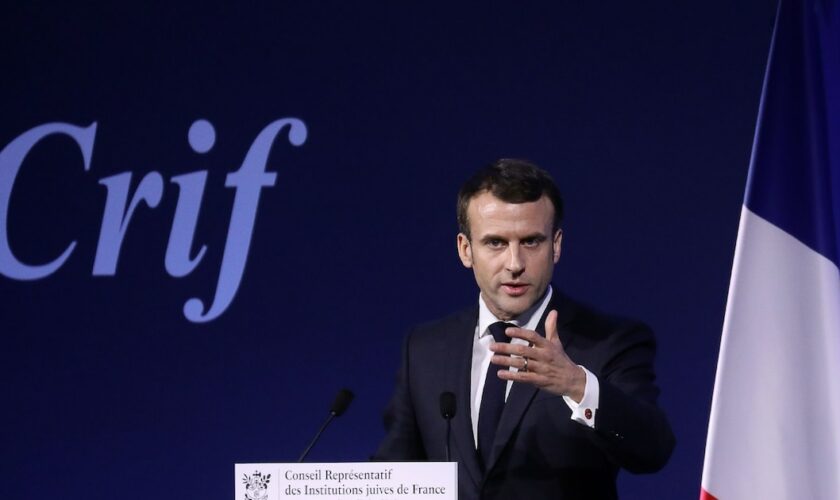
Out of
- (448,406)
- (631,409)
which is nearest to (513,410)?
(448,406)

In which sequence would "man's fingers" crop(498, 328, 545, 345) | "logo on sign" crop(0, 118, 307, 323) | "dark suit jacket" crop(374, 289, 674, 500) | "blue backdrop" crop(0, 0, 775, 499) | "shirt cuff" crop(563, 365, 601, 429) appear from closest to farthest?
1. "man's fingers" crop(498, 328, 545, 345)
2. "shirt cuff" crop(563, 365, 601, 429)
3. "dark suit jacket" crop(374, 289, 674, 500)
4. "blue backdrop" crop(0, 0, 775, 499)
5. "logo on sign" crop(0, 118, 307, 323)

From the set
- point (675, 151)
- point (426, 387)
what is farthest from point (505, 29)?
point (426, 387)

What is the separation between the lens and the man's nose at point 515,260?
2.70 m

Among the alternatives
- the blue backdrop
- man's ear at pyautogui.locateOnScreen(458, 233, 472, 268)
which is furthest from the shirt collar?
the blue backdrop

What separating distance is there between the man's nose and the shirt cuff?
35 centimetres

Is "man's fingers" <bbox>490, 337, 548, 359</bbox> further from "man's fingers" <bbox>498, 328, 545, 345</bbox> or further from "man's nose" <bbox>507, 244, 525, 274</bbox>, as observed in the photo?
"man's nose" <bbox>507, 244, 525, 274</bbox>

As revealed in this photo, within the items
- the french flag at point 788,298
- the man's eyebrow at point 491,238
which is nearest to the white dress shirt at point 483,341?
the man's eyebrow at point 491,238

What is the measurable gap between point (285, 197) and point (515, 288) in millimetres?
1850

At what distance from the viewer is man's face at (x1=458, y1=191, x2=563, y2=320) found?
271cm

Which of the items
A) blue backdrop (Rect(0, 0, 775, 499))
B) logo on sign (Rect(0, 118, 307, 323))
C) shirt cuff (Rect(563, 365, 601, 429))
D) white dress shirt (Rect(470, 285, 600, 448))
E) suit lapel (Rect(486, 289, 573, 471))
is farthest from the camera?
logo on sign (Rect(0, 118, 307, 323))

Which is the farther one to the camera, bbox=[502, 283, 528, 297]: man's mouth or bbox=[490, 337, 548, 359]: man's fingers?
bbox=[502, 283, 528, 297]: man's mouth

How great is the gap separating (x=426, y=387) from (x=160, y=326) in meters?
1.79

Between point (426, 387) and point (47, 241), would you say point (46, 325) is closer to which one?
point (47, 241)

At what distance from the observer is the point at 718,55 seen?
13.8ft
